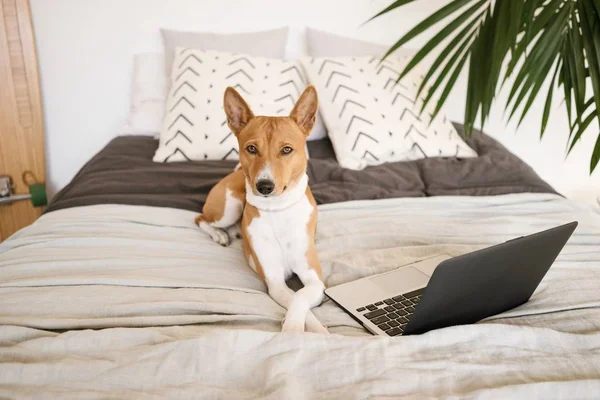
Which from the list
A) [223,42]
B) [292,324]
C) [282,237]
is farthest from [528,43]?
[223,42]

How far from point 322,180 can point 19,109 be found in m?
1.70

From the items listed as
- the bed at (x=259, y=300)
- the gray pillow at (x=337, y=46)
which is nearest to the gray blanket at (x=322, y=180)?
the bed at (x=259, y=300)

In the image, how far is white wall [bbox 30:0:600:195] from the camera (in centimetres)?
262

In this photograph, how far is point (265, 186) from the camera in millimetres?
1240

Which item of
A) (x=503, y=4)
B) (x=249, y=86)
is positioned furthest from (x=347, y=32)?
(x=503, y=4)

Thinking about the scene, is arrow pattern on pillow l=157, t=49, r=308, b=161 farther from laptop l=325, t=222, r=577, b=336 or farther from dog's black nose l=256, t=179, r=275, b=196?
laptop l=325, t=222, r=577, b=336

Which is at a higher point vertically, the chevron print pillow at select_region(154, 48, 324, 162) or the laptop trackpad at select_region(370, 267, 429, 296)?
the chevron print pillow at select_region(154, 48, 324, 162)

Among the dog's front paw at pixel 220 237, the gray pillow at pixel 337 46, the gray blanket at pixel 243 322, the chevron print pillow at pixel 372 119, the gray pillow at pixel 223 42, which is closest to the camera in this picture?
the gray blanket at pixel 243 322

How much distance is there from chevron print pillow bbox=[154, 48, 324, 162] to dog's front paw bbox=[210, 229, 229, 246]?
630mm

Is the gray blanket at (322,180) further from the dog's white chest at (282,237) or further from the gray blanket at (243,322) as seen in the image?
the dog's white chest at (282,237)

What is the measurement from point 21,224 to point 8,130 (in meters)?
0.52

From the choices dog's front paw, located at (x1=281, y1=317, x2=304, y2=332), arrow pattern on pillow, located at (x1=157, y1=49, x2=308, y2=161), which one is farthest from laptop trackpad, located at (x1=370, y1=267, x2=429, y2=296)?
arrow pattern on pillow, located at (x1=157, y1=49, x2=308, y2=161)

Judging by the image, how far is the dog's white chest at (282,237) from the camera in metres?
1.35

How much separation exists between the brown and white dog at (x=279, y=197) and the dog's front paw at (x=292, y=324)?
0.11m
